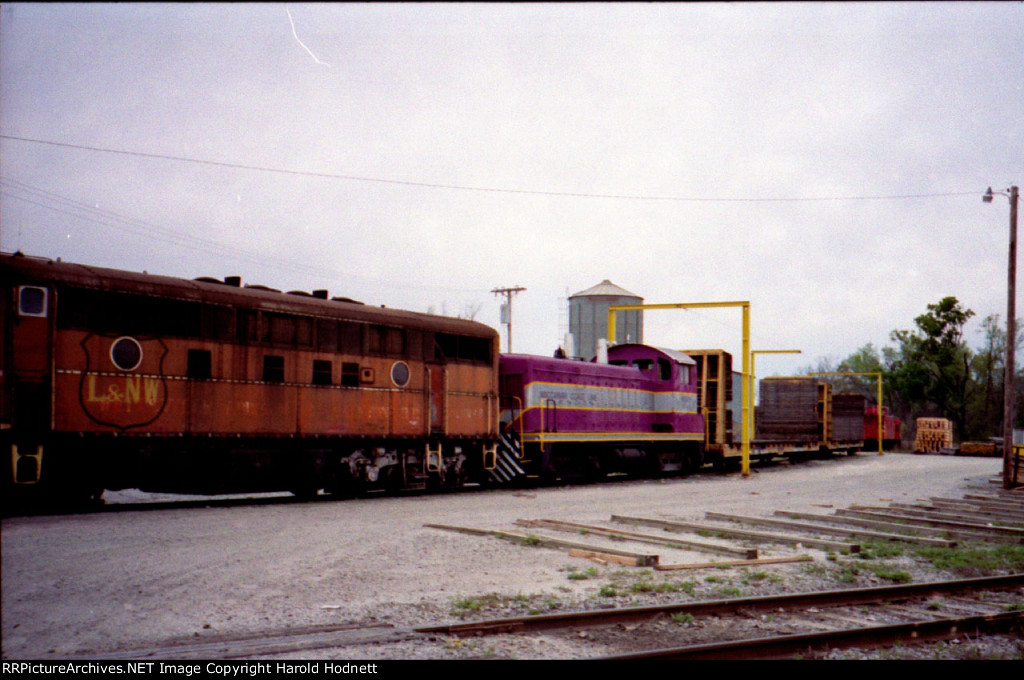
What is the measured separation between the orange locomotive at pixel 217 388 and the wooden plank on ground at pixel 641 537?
500cm

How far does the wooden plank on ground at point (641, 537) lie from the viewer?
32.5 ft

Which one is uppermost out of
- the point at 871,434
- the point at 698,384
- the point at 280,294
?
the point at 280,294

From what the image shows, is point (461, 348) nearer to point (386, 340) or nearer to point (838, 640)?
point (386, 340)

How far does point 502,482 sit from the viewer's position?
20000 mm

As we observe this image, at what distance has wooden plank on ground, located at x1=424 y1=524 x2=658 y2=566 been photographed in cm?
923

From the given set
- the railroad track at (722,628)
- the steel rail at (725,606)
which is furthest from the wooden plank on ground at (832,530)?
the railroad track at (722,628)

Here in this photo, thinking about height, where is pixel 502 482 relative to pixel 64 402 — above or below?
below

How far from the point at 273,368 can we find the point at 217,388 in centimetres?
120

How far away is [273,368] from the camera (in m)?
14.6

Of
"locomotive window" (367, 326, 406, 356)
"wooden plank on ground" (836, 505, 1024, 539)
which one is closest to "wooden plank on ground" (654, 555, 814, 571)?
"wooden plank on ground" (836, 505, 1024, 539)
